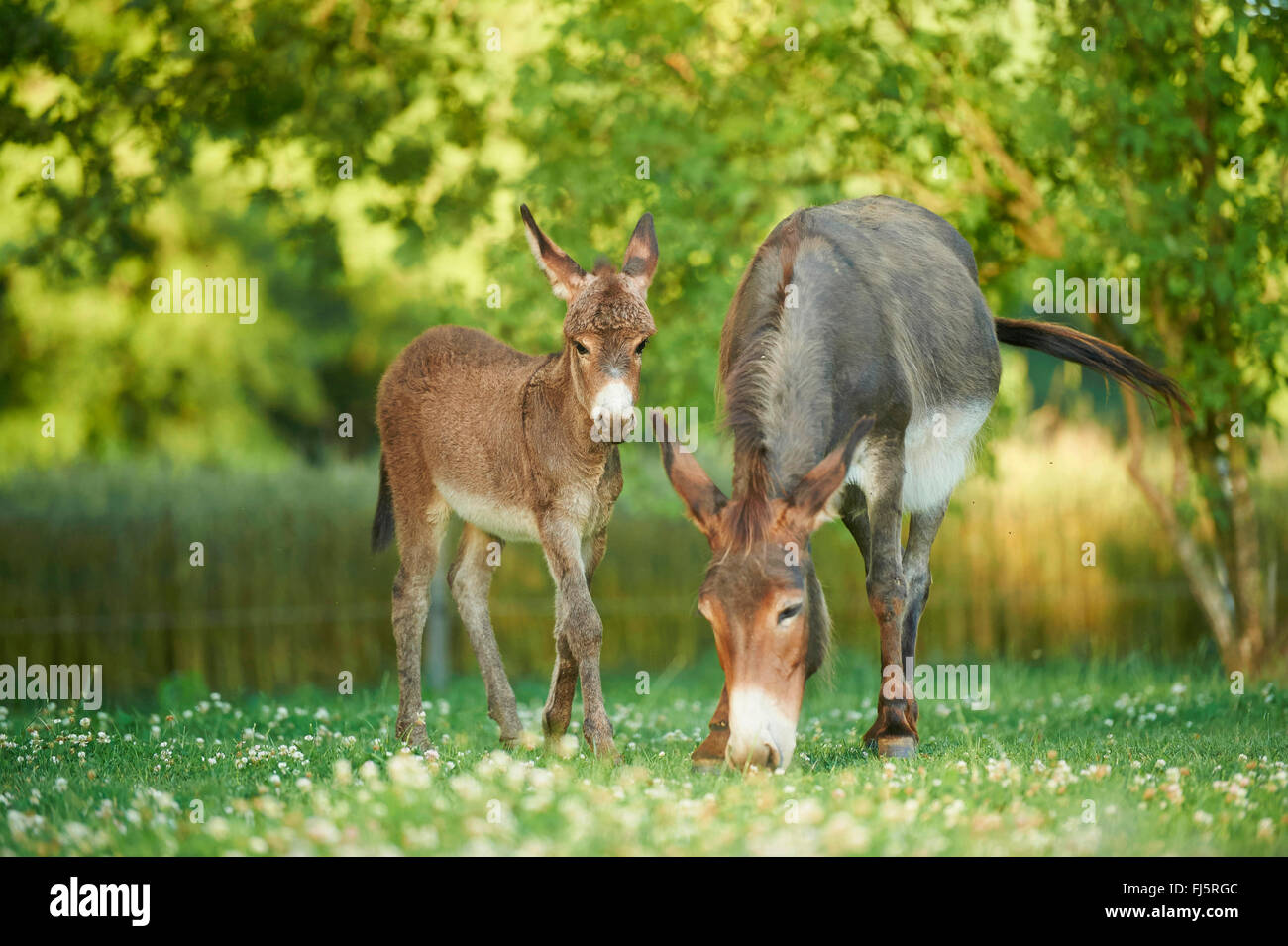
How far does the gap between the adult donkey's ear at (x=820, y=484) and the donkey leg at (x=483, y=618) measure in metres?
2.32

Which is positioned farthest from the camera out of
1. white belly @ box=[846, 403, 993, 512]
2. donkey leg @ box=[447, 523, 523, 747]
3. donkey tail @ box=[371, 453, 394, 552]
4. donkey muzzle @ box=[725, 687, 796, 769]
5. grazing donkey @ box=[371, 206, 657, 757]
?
donkey tail @ box=[371, 453, 394, 552]

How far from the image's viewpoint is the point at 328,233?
10789 mm

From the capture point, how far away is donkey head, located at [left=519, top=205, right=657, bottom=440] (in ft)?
18.6

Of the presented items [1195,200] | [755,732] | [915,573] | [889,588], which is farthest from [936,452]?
[1195,200]

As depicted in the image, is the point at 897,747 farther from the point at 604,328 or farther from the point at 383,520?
the point at 383,520

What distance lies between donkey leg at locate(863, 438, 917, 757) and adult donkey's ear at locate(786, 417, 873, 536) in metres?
1.06

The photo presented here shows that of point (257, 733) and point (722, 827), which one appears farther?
point (257, 733)

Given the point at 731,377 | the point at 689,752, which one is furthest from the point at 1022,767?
A: the point at 731,377

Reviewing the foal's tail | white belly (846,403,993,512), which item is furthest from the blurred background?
white belly (846,403,993,512)

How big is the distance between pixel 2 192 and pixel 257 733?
38.4 feet

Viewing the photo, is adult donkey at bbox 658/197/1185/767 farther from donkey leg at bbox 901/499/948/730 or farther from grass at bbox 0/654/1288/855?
grass at bbox 0/654/1288/855

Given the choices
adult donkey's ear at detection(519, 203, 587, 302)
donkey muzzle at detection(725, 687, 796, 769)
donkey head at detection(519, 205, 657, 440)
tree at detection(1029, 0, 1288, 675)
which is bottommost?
donkey muzzle at detection(725, 687, 796, 769)
